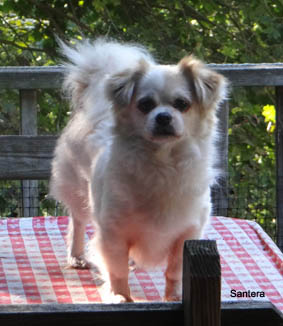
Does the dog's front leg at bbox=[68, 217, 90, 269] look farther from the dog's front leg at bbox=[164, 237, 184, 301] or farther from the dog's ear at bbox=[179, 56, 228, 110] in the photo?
the dog's ear at bbox=[179, 56, 228, 110]

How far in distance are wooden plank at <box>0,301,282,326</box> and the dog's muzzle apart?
→ 1.08 meters

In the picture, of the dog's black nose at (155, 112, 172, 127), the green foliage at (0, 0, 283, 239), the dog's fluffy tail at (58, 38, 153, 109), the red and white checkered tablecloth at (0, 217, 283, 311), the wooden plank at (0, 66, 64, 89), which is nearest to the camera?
the dog's black nose at (155, 112, 172, 127)

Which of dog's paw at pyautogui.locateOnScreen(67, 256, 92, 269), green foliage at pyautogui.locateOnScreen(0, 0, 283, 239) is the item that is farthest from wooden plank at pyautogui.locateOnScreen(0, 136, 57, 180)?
green foliage at pyautogui.locateOnScreen(0, 0, 283, 239)

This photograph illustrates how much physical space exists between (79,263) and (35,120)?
70 cm

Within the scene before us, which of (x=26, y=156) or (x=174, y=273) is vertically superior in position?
(x=26, y=156)

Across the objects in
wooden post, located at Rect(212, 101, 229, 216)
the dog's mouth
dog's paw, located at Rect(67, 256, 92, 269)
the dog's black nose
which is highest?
→ the dog's black nose

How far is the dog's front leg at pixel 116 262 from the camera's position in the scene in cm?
208

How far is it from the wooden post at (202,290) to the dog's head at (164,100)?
3.48 ft

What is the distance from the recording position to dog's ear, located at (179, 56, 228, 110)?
6.85ft

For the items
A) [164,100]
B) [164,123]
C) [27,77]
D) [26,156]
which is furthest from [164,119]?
[27,77]

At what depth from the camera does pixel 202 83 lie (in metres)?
2.11

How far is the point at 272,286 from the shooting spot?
7.44 feet

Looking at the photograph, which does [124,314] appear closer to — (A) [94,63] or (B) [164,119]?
(B) [164,119]

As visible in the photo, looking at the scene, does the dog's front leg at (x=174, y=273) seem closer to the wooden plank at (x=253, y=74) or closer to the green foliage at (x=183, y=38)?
the wooden plank at (x=253, y=74)
